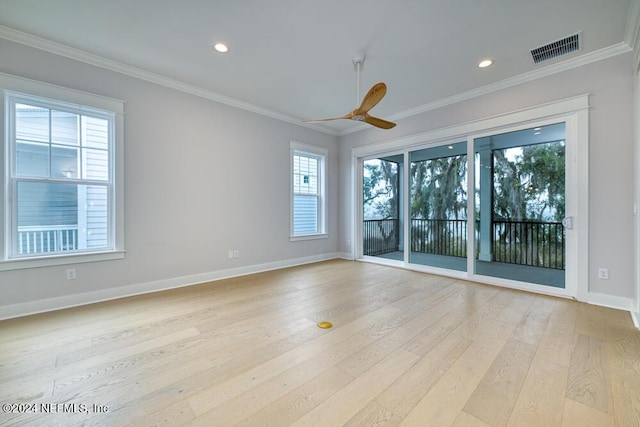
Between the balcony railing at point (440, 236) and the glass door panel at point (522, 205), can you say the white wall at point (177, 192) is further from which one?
the glass door panel at point (522, 205)

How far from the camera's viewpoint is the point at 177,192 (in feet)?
12.2

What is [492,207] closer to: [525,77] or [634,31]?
[525,77]

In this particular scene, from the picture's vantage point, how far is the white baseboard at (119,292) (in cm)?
270

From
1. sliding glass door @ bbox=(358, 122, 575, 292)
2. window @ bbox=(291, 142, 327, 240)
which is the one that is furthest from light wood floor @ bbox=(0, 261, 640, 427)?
window @ bbox=(291, 142, 327, 240)

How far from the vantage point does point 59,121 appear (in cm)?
295

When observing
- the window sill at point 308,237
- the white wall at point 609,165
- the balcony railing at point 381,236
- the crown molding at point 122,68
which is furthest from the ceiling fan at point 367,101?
the balcony railing at point 381,236

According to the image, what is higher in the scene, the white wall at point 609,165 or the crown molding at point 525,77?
the crown molding at point 525,77

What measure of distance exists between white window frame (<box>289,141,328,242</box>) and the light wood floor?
7.31 feet

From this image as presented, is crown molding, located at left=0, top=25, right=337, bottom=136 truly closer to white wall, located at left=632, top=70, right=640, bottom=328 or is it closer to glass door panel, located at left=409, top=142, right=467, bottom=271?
glass door panel, located at left=409, top=142, right=467, bottom=271

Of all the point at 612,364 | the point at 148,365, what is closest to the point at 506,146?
the point at 612,364

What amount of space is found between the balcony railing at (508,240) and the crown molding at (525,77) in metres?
1.91

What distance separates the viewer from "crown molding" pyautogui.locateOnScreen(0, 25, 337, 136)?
267 cm

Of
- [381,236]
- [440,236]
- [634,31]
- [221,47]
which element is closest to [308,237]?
[381,236]

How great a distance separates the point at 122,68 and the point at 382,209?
4.95m
